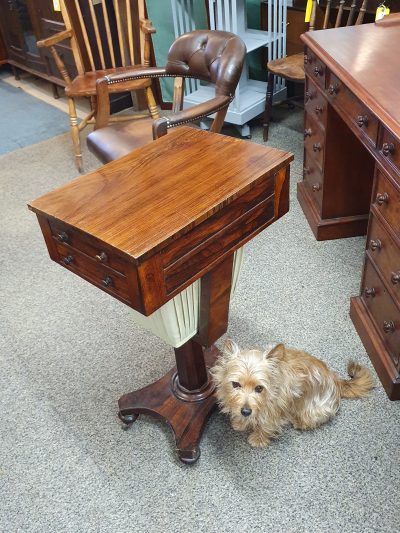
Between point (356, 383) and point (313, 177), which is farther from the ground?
point (313, 177)

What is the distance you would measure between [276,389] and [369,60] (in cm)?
114

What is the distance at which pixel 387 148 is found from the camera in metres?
1.37

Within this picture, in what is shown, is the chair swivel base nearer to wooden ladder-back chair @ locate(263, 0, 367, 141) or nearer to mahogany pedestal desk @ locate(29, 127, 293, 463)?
mahogany pedestal desk @ locate(29, 127, 293, 463)

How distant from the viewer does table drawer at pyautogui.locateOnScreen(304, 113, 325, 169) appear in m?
2.11

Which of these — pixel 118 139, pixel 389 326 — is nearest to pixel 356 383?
pixel 389 326

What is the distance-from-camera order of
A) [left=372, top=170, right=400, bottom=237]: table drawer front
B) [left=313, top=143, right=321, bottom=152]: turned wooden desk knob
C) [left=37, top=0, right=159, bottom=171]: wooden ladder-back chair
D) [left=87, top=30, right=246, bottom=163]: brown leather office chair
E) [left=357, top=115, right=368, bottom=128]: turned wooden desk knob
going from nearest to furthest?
[left=372, top=170, right=400, bottom=237]: table drawer front, [left=357, top=115, right=368, bottom=128]: turned wooden desk knob, [left=87, top=30, right=246, bottom=163]: brown leather office chair, [left=313, top=143, right=321, bottom=152]: turned wooden desk knob, [left=37, top=0, right=159, bottom=171]: wooden ladder-back chair

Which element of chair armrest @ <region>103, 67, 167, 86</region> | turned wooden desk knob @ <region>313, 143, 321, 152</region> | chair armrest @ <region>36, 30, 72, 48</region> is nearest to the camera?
turned wooden desk knob @ <region>313, 143, 321, 152</region>

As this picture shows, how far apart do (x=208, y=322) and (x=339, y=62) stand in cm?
105

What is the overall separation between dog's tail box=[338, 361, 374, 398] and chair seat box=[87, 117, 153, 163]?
1.24 metres

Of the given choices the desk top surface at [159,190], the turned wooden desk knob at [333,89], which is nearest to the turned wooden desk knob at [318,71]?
the turned wooden desk knob at [333,89]

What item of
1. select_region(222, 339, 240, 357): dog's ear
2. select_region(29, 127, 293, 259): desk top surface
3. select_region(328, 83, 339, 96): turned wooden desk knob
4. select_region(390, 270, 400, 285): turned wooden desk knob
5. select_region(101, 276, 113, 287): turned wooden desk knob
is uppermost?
select_region(29, 127, 293, 259): desk top surface

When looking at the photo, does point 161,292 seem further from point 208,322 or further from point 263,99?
point 263,99

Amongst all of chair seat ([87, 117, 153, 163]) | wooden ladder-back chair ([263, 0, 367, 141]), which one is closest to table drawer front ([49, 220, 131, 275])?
chair seat ([87, 117, 153, 163])

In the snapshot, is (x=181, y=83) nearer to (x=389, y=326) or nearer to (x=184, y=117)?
(x=184, y=117)
